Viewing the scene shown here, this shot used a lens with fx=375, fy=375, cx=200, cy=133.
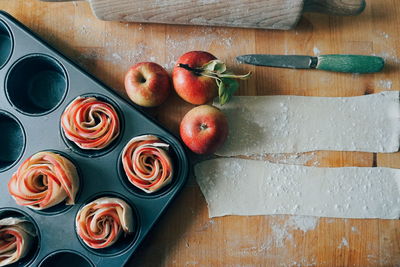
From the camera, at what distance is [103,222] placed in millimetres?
1088

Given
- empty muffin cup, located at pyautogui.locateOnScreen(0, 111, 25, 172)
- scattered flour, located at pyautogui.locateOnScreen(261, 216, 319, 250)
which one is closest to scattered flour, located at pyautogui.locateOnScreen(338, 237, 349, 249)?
scattered flour, located at pyautogui.locateOnScreen(261, 216, 319, 250)

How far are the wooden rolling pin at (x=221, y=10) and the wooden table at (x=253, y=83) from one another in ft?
0.23

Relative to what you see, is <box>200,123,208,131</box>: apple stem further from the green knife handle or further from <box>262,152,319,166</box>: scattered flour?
the green knife handle

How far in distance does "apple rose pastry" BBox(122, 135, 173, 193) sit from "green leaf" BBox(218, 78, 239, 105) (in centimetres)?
23

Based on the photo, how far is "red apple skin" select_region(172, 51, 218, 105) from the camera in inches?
45.6

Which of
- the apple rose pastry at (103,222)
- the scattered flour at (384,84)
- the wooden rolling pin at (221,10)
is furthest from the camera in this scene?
the scattered flour at (384,84)

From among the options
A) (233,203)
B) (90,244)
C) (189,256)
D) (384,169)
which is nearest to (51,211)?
(90,244)

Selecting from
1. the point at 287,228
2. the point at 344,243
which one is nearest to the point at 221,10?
the point at 287,228

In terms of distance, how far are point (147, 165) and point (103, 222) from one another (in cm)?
21

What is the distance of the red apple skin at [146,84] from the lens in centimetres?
116

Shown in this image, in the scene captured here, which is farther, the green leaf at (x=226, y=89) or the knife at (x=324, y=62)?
the knife at (x=324, y=62)

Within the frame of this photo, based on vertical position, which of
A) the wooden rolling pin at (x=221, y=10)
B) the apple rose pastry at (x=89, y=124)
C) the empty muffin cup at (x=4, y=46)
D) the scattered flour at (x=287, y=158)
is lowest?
the scattered flour at (x=287, y=158)

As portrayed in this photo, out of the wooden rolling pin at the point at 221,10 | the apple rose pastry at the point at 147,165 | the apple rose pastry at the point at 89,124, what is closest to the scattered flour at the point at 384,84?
the wooden rolling pin at the point at 221,10

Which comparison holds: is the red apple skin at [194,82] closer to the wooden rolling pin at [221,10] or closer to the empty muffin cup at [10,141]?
the wooden rolling pin at [221,10]
